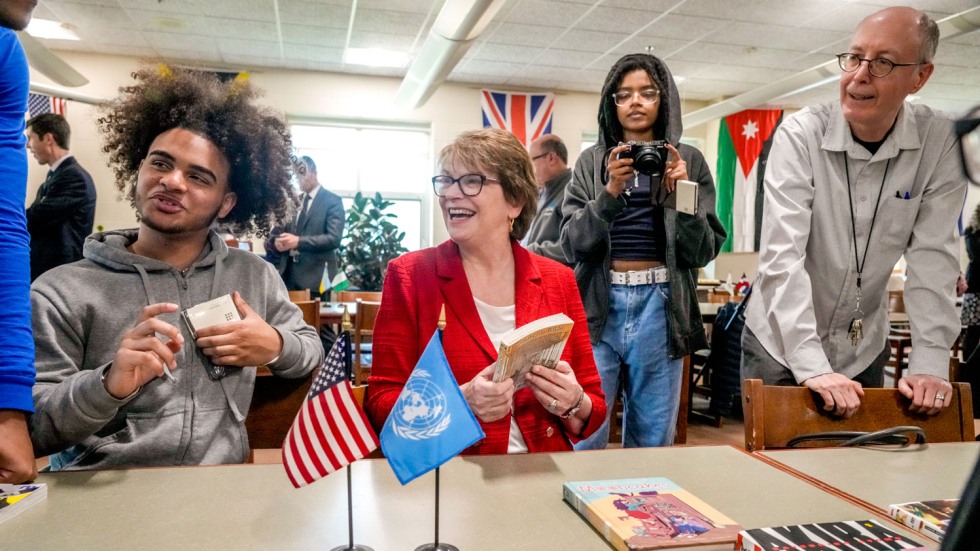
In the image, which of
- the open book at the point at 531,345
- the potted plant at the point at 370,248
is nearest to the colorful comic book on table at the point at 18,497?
the open book at the point at 531,345

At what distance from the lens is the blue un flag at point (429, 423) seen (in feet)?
2.39

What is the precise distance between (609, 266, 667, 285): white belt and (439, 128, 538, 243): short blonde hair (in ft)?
1.64

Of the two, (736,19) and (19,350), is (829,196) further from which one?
(736,19)

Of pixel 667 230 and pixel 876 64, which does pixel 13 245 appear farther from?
pixel 876 64

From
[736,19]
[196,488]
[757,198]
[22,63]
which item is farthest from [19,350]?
[757,198]

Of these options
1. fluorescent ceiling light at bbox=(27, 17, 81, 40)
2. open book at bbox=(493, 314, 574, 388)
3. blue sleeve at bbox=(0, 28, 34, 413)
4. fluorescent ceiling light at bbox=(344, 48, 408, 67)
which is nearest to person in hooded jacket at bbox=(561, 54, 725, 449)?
open book at bbox=(493, 314, 574, 388)

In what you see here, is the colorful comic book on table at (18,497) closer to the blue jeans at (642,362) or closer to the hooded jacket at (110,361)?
the hooded jacket at (110,361)

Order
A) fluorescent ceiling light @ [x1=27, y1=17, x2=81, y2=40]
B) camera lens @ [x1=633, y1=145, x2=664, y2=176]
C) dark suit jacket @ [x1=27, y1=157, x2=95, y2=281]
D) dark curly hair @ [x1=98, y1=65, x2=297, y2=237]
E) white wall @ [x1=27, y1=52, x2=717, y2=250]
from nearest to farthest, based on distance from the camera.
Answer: dark curly hair @ [x1=98, y1=65, x2=297, y2=237] < camera lens @ [x1=633, y1=145, x2=664, y2=176] < dark suit jacket @ [x1=27, y1=157, x2=95, y2=281] < fluorescent ceiling light @ [x1=27, y1=17, x2=81, y2=40] < white wall @ [x1=27, y1=52, x2=717, y2=250]

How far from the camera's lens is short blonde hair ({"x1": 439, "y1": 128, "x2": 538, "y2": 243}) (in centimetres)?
157

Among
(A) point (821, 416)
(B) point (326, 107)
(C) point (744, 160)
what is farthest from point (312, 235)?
(C) point (744, 160)

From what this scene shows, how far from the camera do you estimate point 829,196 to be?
1664 mm

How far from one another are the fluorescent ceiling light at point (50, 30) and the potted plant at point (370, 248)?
3.42m

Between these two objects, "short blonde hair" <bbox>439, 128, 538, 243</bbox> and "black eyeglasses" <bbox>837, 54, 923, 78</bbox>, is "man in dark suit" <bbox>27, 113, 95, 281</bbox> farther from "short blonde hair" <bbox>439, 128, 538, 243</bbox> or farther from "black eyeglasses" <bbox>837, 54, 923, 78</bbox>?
"black eyeglasses" <bbox>837, 54, 923, 78</bbox>

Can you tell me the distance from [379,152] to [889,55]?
734 centimetres
